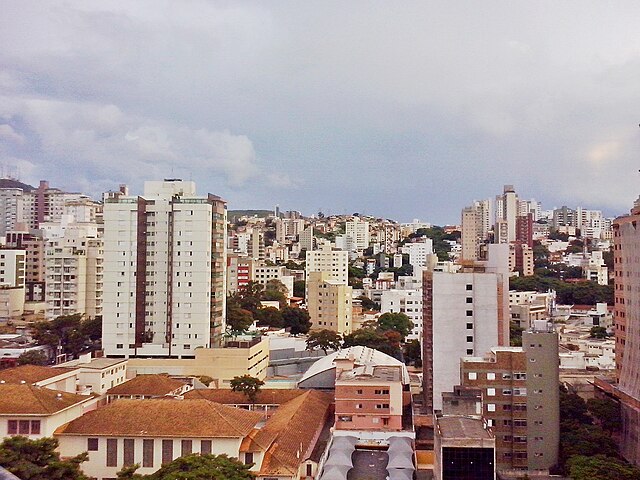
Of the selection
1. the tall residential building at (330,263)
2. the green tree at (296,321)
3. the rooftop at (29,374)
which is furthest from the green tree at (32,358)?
the tall residential building at (330,263)

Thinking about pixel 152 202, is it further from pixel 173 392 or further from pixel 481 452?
pixel 481 452

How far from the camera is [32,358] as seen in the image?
98.5 ft

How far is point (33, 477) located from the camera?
45.6 ft

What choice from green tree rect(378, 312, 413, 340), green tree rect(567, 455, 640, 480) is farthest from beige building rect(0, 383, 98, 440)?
green tree rect(378, 312, 413, 340)

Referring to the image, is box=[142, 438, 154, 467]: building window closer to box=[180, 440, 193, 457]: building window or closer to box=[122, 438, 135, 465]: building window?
box=[122, 438, 135, 465]: building window

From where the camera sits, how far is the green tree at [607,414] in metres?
22.3

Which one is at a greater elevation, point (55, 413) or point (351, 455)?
point (55, 413)

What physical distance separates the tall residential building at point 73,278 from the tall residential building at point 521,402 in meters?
25.8

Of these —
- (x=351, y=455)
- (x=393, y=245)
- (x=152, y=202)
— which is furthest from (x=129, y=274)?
(x=393, y=245)

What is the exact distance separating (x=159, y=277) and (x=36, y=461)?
17.9 m

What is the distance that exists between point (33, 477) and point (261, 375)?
17823mm

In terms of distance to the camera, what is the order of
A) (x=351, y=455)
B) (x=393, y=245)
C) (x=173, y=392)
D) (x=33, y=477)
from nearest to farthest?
(x=33, y=477)
(x=351, y=455)
(x=173, y=392)
(x=393, y=245)

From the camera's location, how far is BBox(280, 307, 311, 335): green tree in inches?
1777

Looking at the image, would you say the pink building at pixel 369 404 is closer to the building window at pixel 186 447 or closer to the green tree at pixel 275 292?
the building window at pixel 186 447
